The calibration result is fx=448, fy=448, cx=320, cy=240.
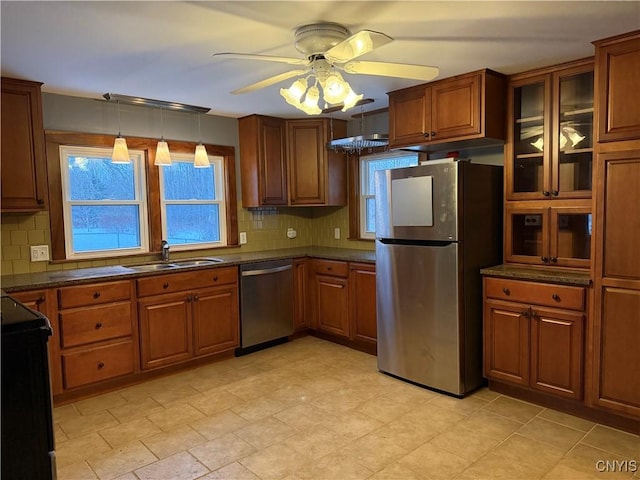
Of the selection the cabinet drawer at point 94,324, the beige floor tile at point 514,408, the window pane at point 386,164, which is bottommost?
the beige floor tile at point 514,408

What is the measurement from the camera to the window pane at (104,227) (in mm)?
3678

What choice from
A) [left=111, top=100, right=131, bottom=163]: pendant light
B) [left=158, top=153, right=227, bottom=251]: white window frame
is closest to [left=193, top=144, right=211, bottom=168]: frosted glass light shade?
[left=158, top=153, right=227, bottom=251]: white window frame

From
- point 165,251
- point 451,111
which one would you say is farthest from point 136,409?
point 451,111

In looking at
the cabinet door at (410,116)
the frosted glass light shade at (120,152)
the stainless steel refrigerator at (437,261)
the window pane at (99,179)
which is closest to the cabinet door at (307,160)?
the cabinet door at (410,116)

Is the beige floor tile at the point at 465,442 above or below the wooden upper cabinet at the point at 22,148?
below

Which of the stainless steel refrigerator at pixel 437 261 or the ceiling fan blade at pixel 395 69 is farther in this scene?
the stainless steel refrigerator at pixel 437 261

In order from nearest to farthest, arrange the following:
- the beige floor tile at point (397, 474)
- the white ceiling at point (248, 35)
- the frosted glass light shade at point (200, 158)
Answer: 1. the white ceiling at point (248, 35)
2. the beige floor tile at point (397, 474)
3. the frosted glass light shade at point (200, 158)

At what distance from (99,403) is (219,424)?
0.98 m

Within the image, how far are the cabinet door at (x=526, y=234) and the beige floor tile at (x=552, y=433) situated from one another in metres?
1.04

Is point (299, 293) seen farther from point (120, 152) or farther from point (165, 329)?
point (120, 152)

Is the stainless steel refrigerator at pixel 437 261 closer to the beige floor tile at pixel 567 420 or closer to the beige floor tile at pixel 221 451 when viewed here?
the beige floor tile at pixel 567 420

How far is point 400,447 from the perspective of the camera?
2.50 metres

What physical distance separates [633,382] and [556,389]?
44cm

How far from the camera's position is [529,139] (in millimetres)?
3172
